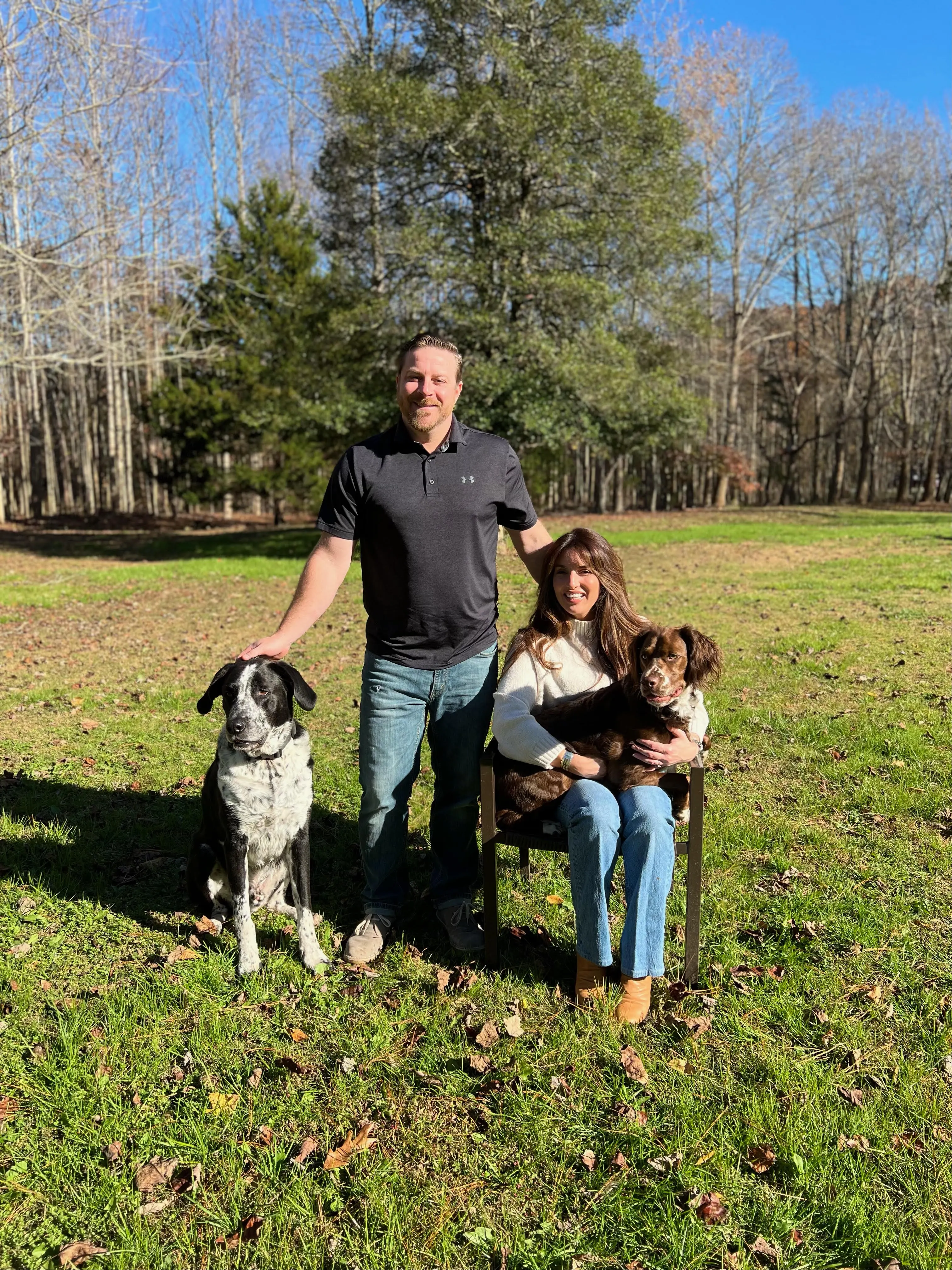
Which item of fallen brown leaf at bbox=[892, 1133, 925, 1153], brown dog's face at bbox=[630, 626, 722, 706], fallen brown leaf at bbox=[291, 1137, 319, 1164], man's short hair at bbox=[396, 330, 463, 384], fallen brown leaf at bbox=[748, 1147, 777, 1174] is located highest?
man's short hair at bbox=[396, 330, 463, 384]

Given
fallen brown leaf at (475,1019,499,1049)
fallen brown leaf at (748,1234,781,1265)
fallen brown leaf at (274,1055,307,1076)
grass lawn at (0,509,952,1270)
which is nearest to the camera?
fallen brown leaf at (748,1234,781,1265)

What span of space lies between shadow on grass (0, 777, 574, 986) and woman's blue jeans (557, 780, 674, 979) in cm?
43

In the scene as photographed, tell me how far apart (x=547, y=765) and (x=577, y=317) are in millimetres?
14745

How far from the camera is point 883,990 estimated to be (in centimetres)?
316

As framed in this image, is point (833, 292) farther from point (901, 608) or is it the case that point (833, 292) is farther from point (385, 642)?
point (385, 642)

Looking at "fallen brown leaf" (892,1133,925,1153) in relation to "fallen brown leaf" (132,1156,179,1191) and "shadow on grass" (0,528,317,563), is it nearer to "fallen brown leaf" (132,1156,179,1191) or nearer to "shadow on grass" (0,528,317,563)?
"fallen brown leaf" (132,1156,179,1191)

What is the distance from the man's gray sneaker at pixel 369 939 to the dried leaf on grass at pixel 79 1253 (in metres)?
1.37

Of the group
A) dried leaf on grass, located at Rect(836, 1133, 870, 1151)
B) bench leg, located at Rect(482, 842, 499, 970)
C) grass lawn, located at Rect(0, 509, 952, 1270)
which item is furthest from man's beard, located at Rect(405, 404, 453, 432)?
dried leaf on grass, located at Rect(836, 1133, 870, 1151)

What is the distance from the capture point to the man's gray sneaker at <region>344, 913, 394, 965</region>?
3441 millimetres

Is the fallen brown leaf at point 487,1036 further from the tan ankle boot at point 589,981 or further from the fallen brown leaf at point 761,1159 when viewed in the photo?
the fallen brown leaf at point 761,1159

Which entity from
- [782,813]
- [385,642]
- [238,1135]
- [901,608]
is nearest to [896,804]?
[782,813]

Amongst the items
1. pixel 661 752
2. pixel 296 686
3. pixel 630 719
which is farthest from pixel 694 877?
pixel 296 686

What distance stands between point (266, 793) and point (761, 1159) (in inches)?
81.4

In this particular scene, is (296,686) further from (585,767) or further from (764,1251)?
(764,1251)
